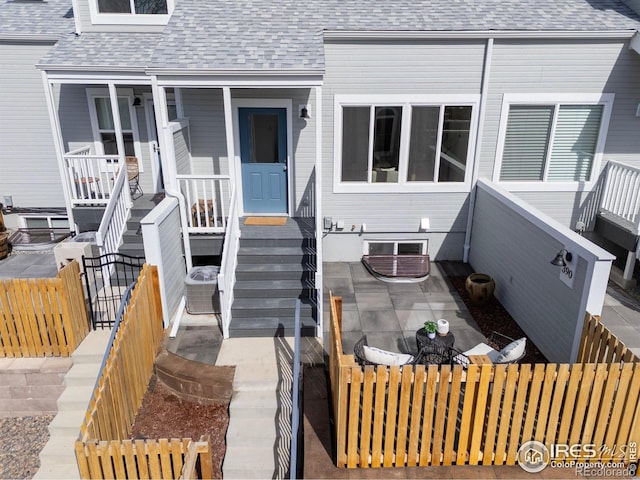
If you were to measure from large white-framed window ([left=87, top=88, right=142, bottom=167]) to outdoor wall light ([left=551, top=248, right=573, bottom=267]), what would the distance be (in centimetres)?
913

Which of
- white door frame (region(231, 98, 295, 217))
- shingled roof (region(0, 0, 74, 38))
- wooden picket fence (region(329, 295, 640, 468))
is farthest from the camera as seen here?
shingled roof (region(0, 0, 74, 38))

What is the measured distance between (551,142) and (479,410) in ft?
22.8

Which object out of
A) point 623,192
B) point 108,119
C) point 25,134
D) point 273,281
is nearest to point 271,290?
point 273,281

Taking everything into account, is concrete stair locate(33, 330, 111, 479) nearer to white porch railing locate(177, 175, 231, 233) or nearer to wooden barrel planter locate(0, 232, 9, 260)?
white porch railing locate(177, 175, 231, 233)

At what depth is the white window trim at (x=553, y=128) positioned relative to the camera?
30.7 feet

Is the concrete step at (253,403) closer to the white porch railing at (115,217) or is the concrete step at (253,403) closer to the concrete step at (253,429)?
the concrete step at (253,429)

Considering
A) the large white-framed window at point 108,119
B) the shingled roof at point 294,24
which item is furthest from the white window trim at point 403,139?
the large white-framed window at point 108,119

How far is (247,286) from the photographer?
7.97 metres

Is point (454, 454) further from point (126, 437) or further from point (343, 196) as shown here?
point (343, 196)

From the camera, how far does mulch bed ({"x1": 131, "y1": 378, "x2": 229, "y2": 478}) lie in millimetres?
5859

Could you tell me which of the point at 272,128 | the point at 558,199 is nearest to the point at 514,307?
the point at 558,199

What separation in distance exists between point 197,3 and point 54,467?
884cm

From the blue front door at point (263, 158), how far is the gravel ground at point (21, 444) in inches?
206

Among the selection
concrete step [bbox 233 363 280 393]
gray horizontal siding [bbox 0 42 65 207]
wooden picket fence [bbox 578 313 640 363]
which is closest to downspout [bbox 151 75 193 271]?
concrete step [bbox 233 363 280 393]
